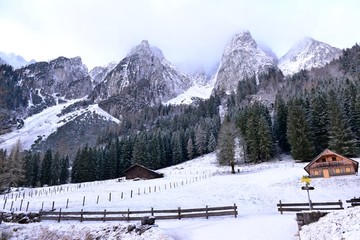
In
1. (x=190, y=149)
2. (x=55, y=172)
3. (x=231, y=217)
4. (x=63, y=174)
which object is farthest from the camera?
(x=190, y=149)

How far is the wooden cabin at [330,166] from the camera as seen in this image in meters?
47.7

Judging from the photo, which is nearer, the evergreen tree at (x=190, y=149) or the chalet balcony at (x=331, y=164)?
the chalet balcony at (x=331, y=164)

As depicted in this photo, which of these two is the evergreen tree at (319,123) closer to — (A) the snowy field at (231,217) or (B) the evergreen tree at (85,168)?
(A) the snowy field at (231,217)

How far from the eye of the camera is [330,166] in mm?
48344

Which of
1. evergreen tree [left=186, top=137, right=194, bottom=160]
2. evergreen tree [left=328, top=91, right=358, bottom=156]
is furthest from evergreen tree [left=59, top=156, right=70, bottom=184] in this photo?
evergreen tree [left=328, top=91, right=358, bottom=156]

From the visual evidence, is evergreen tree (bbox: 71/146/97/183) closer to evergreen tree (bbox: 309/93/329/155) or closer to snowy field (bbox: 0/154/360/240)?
snowy field (bbox: 0/154/360/240)

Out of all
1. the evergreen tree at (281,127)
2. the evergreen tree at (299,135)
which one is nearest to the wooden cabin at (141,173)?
the evergreen tree at (299,135)

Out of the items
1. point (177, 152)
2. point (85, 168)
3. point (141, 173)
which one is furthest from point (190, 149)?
point (85, 168)

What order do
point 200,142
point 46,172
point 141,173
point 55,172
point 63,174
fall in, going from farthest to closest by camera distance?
point 200,142, point 63,174, point 55,172, point 46,172, point 141,173

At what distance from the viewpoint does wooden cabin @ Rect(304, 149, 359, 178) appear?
157 ft

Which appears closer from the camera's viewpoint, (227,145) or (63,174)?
(227,145)

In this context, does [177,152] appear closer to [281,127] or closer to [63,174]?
[281,127]

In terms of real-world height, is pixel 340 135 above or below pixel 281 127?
below

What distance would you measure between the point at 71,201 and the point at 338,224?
37.7 m
